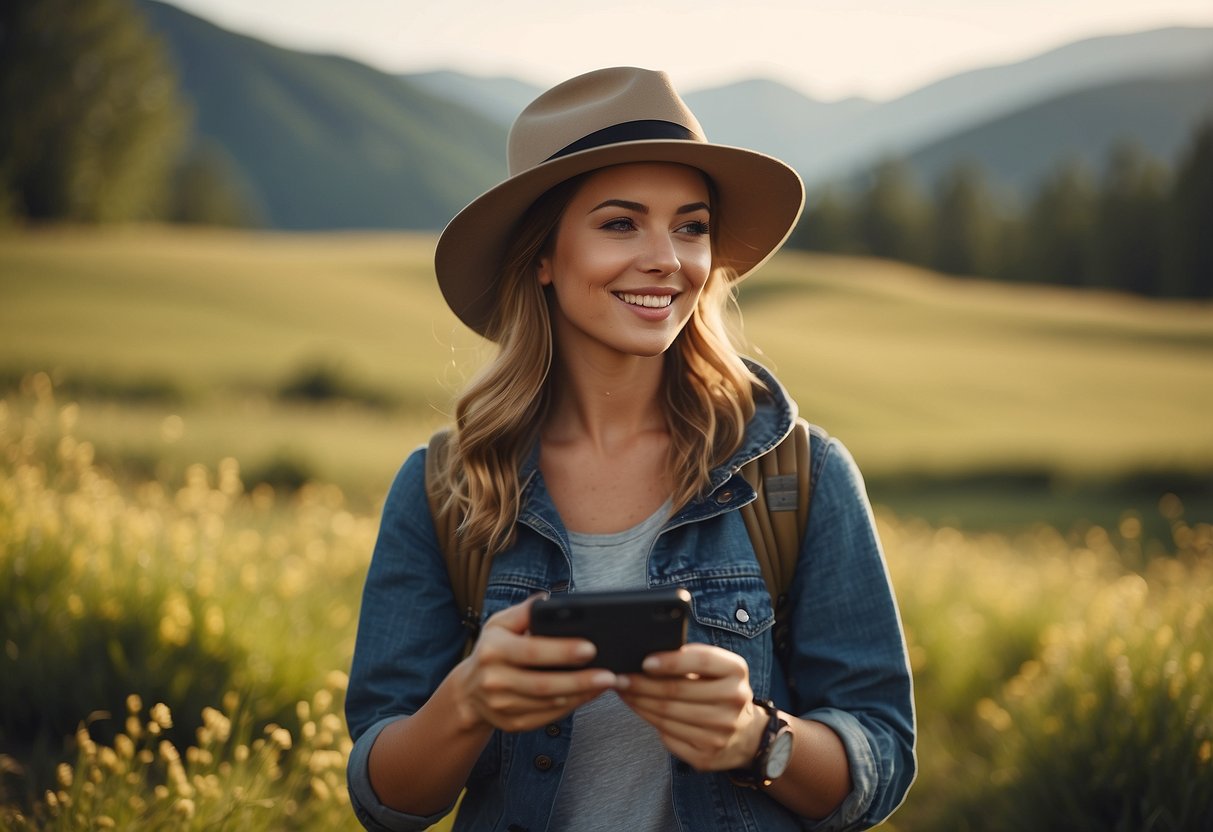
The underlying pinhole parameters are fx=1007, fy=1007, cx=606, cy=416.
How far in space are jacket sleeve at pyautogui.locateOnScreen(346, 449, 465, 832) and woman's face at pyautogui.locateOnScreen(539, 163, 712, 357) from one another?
720 millimetres

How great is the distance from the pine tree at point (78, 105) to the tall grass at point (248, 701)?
4828 centimetres

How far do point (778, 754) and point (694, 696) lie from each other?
0.34 meters

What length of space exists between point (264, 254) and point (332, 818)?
43.6 metres

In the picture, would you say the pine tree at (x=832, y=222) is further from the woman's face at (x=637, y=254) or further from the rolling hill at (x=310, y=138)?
the rolling hill at (x=310, y=138)

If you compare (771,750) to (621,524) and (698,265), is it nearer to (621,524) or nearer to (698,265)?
(621,524)

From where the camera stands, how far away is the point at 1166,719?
3.97 meters

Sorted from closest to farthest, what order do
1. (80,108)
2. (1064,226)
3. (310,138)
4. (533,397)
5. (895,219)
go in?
(533,397), (80,108), (1064,226), (895,219), (310,138)

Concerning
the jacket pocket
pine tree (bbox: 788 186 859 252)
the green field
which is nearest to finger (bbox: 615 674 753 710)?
the jacket pocket

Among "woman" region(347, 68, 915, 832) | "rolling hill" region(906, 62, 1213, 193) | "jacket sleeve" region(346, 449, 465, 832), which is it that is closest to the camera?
"woman" region(347, 68, 915, 832)

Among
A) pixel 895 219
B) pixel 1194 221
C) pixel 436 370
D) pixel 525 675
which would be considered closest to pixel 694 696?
pixel 525 675

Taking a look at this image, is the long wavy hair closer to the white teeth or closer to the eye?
the eye

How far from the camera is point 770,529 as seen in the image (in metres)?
2.54

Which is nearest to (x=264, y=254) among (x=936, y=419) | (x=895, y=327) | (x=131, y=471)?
(x=895, y=327)

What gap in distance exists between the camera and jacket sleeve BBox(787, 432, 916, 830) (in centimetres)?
240
